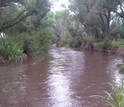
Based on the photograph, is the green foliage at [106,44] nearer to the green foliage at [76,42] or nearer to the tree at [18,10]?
the green foliage at [76,42]

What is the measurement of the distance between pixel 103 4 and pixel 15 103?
20.2 m

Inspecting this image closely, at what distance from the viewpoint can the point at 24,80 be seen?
1055 cm

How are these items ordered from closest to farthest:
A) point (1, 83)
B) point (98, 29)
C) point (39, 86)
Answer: point (39, 86) → point (1, 83) → point (98, 29)

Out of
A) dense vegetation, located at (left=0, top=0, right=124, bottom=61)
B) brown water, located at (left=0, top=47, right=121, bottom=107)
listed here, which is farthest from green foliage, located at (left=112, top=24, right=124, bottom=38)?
brown water, located at (left=0, top=47, right=121, bottom=107)

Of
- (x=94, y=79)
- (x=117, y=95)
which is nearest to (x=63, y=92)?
(x=94, y=79)

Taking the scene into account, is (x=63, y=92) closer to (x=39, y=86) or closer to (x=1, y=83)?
(x=39, y=86)

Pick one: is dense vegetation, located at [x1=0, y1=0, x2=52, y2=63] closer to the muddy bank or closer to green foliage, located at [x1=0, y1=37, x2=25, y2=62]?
green foliage, located at [x1=0, y1=37, x2=25, y2=62]

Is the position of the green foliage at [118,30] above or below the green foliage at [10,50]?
above

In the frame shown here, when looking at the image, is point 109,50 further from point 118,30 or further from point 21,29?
point 21,29

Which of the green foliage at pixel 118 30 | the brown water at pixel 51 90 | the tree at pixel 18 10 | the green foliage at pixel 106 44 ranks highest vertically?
the tree at pixel 18 10

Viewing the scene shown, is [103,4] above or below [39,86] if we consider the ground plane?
above

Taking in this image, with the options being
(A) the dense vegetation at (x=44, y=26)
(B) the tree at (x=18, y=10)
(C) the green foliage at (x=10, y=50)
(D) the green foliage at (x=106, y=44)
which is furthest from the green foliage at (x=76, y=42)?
(C) the green foliage at (x=10, y=50)

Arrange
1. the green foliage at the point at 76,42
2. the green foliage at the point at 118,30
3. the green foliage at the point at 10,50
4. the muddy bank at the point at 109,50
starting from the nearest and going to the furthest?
the green foliage at the point at 10,50 < the muddy bank at the point at 109,50 < the green foliage at the point at 118,30 < the green foliage at the point at 76,42

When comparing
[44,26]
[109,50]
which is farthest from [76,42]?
[109,50]
